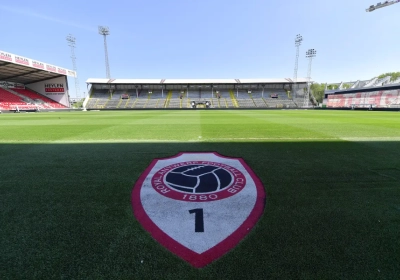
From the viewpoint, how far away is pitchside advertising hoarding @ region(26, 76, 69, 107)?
4434cm

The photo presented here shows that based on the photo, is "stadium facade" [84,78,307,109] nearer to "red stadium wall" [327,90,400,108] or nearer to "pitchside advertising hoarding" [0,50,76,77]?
"pitchside advertising hoarding" [0,50,76,77]

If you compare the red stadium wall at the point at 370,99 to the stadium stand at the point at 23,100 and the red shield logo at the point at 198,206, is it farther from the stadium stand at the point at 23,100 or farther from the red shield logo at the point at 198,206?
the stadium stand at the point at 23,100

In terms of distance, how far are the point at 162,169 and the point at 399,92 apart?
56.8 meters

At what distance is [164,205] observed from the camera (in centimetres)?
243

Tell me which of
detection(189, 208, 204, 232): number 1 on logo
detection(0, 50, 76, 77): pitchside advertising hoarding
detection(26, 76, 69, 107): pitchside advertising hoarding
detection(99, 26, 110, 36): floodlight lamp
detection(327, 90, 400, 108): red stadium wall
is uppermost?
detection(99, 26, 110, 36): floodlight lamp

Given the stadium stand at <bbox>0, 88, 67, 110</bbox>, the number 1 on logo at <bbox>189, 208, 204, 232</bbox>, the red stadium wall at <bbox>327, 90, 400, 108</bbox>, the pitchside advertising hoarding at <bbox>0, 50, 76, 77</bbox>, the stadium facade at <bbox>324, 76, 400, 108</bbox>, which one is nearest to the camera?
the number 1 on logo at <bbox>189, 208, 204, 232</bbox>

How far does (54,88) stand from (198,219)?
186 ft

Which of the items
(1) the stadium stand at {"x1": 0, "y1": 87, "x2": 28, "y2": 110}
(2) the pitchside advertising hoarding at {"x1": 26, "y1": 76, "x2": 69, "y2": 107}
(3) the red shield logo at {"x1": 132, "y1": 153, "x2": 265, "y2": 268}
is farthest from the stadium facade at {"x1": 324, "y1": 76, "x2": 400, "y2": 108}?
(1) the stadium stand at {"x1": 0, "y1": 87, "x2": 28, "y2": 110}

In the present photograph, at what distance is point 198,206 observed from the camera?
240 cm

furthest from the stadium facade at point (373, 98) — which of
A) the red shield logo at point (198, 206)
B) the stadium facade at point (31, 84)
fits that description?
the stadium facade at point (31, 84)

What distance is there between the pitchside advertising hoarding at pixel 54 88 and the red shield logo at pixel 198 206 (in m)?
53.4

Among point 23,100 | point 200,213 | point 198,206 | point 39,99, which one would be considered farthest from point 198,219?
point 39,99

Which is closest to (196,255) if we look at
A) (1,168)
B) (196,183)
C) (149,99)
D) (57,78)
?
(196,183)

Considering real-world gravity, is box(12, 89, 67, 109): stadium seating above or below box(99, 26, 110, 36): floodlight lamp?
below
